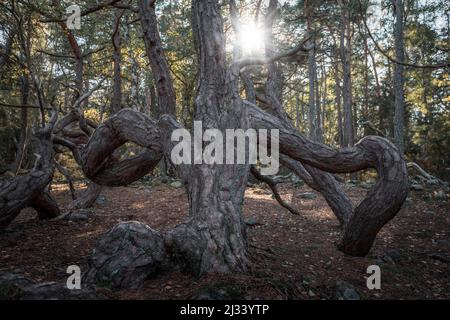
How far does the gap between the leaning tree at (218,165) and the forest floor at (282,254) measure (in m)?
0.32

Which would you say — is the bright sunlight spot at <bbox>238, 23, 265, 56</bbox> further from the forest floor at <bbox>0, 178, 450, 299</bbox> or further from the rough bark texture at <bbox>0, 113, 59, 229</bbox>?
the rough bark texture at <bbox>0, 113, 59, 229</bbox>

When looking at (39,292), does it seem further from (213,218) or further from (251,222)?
(251,222)

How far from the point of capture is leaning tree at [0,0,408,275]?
3.31 metres

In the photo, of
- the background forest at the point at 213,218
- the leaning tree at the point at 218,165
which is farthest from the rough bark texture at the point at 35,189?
the leaning tree at the point at 218,165

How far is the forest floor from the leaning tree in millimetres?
316

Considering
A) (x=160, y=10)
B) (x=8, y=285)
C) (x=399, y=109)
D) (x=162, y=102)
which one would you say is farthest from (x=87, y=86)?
(x=8, y=285)

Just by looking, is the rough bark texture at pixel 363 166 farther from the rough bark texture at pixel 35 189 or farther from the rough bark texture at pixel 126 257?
the rough bark texture at pixel 35 189

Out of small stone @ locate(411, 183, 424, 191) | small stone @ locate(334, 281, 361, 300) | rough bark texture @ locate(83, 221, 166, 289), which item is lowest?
small stone @ locate(334, 281, 361, 300)

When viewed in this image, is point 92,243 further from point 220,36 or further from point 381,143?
point 381,143

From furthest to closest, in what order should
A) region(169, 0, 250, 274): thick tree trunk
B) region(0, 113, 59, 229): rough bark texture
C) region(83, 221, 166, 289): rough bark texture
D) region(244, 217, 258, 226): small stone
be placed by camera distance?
region(244, 217, 258, 226): small stone < region(0, 113, 59, 229): rough bark texture < region(169, 0, 250, 274): thick tree trunk < region(83, 221, 166, 289): rough bark texture

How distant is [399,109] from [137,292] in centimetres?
1193

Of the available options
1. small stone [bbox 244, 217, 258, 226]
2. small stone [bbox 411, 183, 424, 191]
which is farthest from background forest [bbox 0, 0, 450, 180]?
small stone [bbox 244, 217, 258, 226]

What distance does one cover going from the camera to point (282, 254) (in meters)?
4.50

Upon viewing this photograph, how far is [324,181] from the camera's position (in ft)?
19.3
